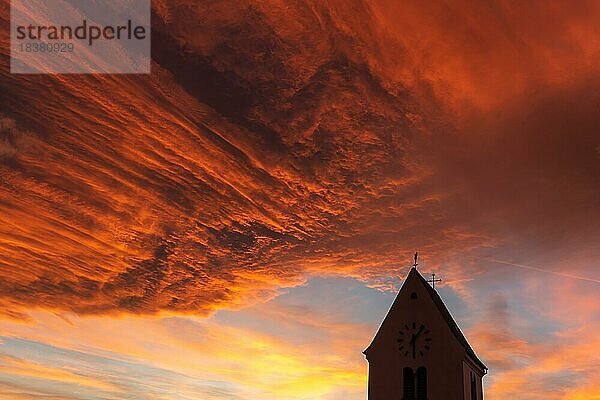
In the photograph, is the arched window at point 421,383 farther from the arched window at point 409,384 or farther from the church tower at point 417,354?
the arched window at point 409,384

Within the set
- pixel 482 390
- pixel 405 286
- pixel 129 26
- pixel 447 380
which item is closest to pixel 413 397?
pixel 447 380

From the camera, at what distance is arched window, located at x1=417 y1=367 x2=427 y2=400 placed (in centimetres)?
4809

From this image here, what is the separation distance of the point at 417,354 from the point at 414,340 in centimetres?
105

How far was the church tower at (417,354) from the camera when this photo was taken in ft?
157

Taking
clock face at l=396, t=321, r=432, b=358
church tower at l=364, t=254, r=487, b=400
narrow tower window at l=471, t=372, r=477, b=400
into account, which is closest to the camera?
church tower at l=364, t=254, r=487, b=400

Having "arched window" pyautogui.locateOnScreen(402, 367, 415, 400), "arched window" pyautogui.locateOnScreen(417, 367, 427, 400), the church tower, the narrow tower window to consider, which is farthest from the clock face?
the narrow tower window

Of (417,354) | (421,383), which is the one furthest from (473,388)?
(417,354)

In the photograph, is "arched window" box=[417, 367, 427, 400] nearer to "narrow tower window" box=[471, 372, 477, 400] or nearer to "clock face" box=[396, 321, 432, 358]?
"clock face" box=[396, 321, 432, 358]

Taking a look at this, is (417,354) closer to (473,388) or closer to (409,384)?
(409,384)

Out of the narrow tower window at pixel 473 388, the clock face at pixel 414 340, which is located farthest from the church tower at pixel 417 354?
the narrow tower window at pixel 473 388

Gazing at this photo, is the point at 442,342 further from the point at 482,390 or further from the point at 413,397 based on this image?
the point at 482,390

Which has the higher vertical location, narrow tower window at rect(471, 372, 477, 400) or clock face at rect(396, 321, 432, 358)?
clock face at rect(396, 321, 432, 358)

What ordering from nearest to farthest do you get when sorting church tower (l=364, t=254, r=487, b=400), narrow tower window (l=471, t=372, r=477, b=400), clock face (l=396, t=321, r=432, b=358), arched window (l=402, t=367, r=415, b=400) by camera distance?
1. church tower (l=364, t=254, r=487, b=400)
2. arched window (l=402, t=367, r=415, b=400)
3. clock face (l=396, t=321, r=432, b=358)
4. narrow tower window (l=471, t=372, r=477, b=400)

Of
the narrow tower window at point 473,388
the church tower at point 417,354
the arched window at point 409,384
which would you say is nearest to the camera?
the church tower at point 417,354
